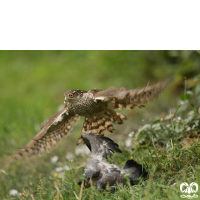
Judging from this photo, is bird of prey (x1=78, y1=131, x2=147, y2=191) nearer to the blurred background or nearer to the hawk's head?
the hawk's head

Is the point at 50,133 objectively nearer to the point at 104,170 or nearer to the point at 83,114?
the point at 83,114

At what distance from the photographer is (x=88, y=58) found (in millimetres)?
9547

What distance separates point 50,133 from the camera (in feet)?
11.7

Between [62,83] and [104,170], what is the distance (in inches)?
258

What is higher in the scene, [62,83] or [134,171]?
[62,83]

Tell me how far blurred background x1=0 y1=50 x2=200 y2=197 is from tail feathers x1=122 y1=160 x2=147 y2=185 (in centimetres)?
64

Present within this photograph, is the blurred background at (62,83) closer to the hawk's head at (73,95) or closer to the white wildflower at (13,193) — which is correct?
the white wildflower at (13,193)

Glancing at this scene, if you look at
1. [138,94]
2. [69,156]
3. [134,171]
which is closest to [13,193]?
[69,156]

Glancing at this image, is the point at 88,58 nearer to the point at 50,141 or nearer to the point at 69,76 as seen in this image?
the point at 69,76

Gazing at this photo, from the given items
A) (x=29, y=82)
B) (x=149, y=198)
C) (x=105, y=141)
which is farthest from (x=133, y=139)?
(x=29, y=82)

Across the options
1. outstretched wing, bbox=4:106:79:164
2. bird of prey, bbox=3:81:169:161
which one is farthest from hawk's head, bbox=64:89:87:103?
outstretched wing, bbox=4:106:79:164

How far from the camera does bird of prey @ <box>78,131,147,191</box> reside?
2901 mm

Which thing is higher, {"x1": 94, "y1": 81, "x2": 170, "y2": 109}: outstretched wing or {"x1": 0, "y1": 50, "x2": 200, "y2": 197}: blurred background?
{"x1": 0, "y1": 50, "x2": 200, "y2": 197}: blurred background

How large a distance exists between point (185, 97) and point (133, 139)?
869mm
